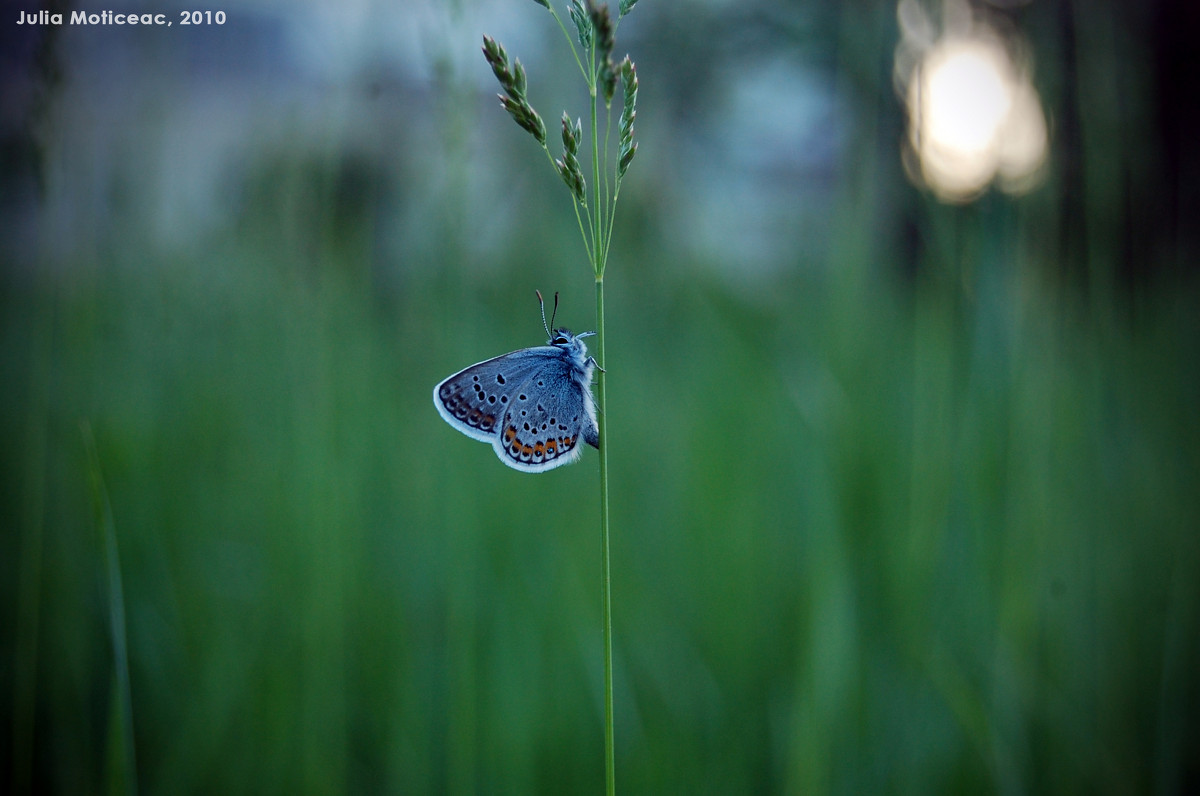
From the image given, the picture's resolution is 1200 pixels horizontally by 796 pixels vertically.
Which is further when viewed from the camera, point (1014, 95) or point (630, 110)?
point (1014, 95)

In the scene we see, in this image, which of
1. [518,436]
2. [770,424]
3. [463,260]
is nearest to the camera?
[518,436]

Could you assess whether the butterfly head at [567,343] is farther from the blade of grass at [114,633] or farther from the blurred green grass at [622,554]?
the blade of grass at [114,633]

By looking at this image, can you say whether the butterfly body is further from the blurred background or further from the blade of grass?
the blade of grass

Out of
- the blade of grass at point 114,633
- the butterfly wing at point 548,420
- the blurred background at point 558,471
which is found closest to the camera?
the blade of grass at point 114,633

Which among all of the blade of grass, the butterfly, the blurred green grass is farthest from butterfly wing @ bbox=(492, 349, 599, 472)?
the blade of grass

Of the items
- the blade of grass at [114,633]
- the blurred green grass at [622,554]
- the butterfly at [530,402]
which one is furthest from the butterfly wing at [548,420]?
the blade of grass at [114,633]

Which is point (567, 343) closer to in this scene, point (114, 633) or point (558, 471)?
point (114, 633)

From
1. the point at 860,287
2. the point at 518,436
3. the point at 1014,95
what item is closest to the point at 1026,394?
the point at 860,287

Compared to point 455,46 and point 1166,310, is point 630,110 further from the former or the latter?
point 1166,310
